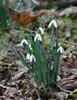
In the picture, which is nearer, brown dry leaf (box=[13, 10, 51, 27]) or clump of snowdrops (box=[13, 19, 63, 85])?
clump of snowdrops (box=[13, 19, 63, 85])

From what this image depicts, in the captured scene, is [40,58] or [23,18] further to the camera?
[23,18]

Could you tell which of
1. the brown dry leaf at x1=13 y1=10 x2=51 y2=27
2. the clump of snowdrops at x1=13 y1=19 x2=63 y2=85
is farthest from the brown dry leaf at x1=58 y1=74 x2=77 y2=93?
the brown dry leaf at x1=13 y1=10 x2=51 y2=27

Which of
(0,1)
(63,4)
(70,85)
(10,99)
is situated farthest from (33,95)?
(63,4)

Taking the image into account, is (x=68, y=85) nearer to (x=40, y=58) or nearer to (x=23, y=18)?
(x=40, y=58)

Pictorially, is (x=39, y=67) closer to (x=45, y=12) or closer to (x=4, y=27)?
(x=4, y=27)

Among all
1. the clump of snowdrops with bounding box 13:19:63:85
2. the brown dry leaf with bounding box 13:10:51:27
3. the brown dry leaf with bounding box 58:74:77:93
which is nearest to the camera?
the clump of snowdrops with bounding box 13:19:63:85

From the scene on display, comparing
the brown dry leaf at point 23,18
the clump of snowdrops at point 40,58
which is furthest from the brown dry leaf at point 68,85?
the brown dry leaf at point 23,18

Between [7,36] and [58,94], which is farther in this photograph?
[7,36]

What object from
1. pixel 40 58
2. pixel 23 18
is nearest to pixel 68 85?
pixel 40 58

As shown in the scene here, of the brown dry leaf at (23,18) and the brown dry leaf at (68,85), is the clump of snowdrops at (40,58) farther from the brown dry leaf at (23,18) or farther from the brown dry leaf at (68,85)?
the brown dry leaf at (23,18)

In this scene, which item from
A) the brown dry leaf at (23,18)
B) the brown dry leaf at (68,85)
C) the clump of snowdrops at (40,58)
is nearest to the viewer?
the clump of snowdrops at (40,58)

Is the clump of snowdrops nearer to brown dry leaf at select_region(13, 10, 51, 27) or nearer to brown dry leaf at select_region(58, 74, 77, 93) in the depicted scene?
brown dry leaf at select_region(58, 74, 77, 93)
